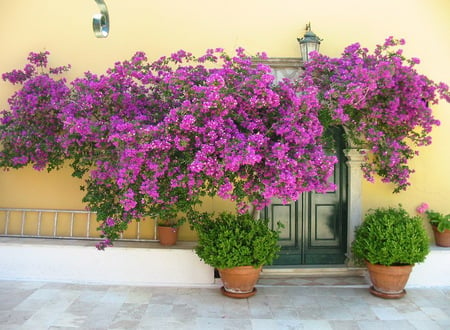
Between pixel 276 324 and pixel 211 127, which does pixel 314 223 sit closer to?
pixel 276 324

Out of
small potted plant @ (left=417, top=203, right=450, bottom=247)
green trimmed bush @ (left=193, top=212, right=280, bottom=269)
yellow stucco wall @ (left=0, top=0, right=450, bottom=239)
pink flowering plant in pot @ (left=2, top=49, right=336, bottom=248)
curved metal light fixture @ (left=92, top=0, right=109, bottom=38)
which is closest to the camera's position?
pink flowering plant in pot @ (left=2, top=49, right=336, bottom=248)

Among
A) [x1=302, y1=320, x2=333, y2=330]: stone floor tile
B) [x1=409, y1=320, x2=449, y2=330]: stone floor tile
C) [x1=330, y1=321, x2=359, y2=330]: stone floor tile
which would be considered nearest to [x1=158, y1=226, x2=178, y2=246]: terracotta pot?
[x1=302, y1=320, x2=333, y2=330]: stone floor tile

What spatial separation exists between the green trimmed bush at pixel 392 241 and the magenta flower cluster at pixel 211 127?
648 millimetres

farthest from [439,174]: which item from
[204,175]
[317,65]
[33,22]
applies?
[33,22]

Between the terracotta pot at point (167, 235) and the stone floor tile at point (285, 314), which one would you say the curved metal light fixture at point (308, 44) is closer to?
the terracotta pot at point (167, 235)

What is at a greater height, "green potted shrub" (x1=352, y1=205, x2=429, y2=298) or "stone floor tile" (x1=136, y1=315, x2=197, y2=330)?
"green potted shrub" (x1=352, y1=205, x2=429, y2=298)

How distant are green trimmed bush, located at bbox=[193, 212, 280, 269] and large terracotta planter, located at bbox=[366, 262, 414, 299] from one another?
1.37 meters

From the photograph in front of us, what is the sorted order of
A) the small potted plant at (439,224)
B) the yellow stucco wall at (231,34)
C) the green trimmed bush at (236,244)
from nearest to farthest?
the green trimmed bush at (236,244)
the small potted plant at (439,224)
the yellow stucco wall at (231,34)

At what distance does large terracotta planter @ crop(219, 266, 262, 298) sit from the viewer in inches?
214

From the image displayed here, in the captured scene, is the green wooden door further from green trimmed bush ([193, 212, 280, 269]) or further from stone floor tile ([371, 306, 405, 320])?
stone floor tile ([371, 306, 405, 320])

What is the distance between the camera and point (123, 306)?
5.25 metres

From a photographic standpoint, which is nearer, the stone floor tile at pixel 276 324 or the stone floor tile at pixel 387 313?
the stone floor tile at pixel 276 324

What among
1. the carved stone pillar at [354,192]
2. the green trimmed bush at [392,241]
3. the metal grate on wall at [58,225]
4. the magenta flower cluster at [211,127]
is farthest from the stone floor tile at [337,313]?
the metal grate on wall at [58,225]

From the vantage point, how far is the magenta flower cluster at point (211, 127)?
4.30 m
